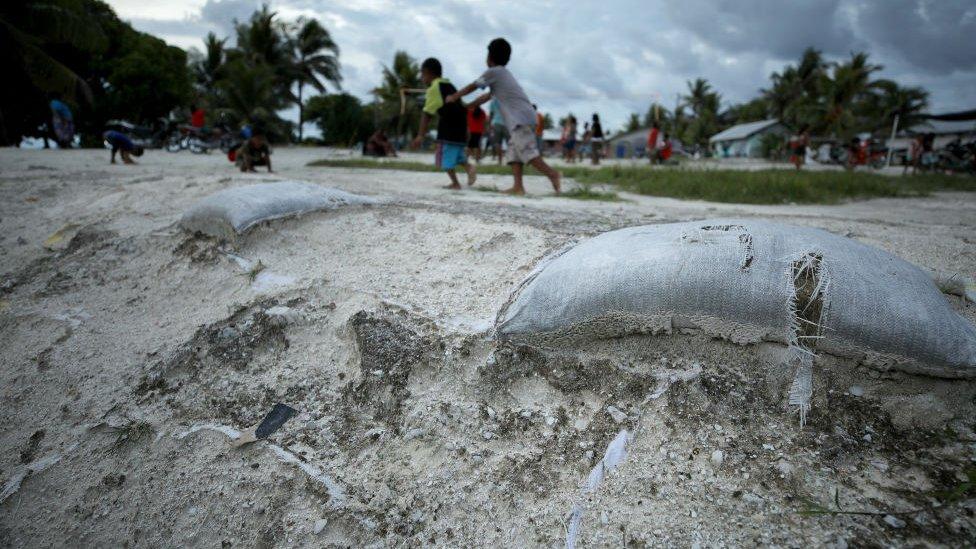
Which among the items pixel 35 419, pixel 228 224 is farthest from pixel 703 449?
pixel 228 224

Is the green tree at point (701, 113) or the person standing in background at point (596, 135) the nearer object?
the person standing in background at point (596, 135)

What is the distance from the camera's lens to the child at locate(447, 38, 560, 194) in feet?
14.0

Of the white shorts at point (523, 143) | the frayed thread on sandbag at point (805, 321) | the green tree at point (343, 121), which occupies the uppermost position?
the green tree at point (343, 121)

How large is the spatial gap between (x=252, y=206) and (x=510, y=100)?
2.56 metres

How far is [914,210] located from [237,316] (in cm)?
574

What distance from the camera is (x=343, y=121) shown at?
84.0 feet

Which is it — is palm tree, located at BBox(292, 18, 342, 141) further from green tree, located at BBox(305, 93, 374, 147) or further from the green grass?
the green grass

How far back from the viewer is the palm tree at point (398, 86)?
85.6ft

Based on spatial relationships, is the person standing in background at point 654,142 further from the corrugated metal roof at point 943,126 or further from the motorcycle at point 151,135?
the corrugated metal roof at point 943,126

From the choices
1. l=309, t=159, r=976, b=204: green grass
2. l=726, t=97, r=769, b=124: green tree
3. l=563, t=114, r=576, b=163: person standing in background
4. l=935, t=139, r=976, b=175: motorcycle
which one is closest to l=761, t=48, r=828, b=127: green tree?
l=726, t=97, r=769, b=124: green tree

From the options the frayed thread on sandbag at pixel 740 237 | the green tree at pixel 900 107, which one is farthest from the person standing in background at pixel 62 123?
the green tree at pixel 900 107

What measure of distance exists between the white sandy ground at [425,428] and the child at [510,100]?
2273 mm

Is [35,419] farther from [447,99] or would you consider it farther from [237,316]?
[447,99]

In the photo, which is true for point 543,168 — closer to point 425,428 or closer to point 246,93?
point 425,428
